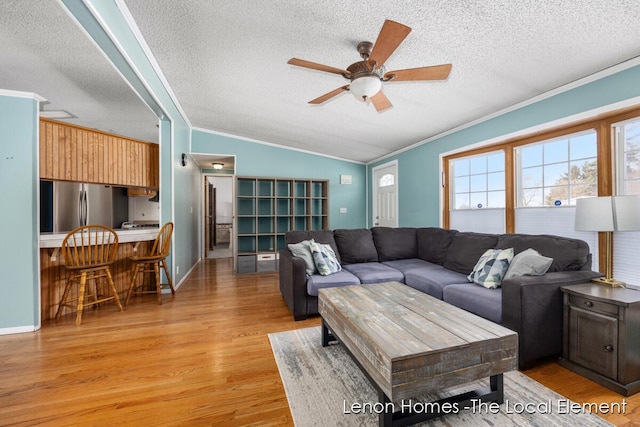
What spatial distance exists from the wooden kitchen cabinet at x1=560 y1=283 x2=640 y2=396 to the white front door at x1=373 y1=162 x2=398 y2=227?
3390 millimetres

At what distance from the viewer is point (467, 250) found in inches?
116

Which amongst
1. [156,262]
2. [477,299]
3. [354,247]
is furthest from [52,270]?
[477,299]

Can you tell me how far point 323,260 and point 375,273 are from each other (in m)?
0.60

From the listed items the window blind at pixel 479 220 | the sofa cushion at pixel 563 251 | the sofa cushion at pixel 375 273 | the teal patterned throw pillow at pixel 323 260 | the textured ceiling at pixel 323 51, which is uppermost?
the textured ceiling at pixel 323 51

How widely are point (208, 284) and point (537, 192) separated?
4.51 meters

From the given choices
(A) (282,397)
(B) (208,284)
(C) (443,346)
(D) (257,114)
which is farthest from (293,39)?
(B) (208,284)

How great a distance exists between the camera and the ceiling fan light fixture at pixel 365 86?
74.7 inches

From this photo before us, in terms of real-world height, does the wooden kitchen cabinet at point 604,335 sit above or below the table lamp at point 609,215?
below

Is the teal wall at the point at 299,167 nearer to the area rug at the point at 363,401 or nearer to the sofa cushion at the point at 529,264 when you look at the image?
the sofa cushion at the point at 529,264

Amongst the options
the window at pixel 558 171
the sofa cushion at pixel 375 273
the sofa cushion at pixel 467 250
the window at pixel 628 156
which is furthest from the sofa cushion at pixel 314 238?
the window at pixel 628 156

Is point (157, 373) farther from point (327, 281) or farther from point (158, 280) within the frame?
point (158, 280)

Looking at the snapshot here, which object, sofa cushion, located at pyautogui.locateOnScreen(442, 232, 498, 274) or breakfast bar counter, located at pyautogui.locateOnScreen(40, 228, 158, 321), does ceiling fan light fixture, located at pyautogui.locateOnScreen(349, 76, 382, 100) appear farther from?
breakfast bar counter, located at pyautogui.locateOnScreen(40, 228, 158, 321)

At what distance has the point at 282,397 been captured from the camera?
1.63m

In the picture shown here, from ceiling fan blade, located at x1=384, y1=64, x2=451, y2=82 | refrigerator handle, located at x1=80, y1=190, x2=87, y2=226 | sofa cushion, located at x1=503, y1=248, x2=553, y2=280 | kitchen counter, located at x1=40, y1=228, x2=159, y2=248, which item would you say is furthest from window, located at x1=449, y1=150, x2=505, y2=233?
refrigerator handle, located at x1=80, y1=190, x2=87, y2=226
